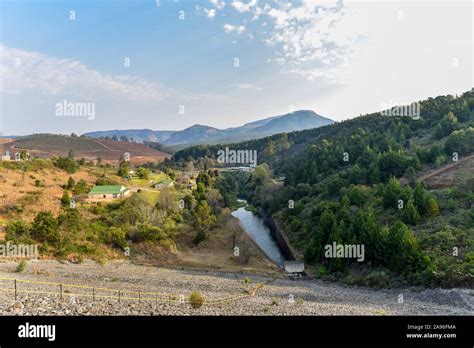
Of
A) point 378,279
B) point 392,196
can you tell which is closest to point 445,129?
point 392,196

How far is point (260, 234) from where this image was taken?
2132 inches

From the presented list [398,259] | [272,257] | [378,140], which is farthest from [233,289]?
[378,140]

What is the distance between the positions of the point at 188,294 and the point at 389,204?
88.8 ft

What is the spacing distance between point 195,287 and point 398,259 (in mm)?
15357

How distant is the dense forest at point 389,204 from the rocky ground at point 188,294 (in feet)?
9.65

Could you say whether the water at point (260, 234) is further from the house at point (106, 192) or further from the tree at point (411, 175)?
the house at point (106, 192)

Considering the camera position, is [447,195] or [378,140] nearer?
[447,195]

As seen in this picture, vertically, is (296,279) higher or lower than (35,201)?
lower

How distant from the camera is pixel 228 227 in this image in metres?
51.8

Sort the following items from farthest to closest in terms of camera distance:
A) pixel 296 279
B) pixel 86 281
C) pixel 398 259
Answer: pixel 296 279, pixel 398 259, pixel 86 281

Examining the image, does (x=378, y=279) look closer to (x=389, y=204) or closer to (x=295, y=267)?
(x=295, y=267)
